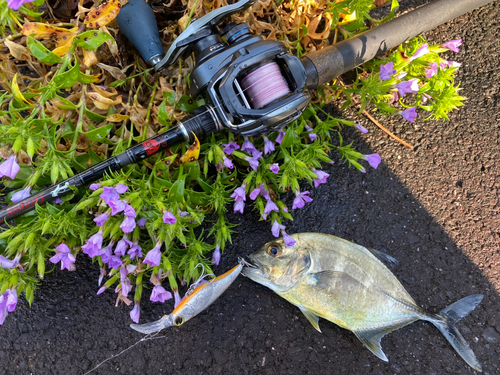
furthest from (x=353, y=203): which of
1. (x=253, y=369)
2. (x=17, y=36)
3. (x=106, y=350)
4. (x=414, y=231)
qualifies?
(x=17, y=36)

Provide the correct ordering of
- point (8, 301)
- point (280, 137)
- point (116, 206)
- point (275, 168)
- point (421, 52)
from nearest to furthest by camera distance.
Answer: point (116, 206), point (8, 301), point (275, 168), point (280, 137), point (421, 52)

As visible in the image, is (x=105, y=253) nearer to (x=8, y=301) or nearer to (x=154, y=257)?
(x=154, y=257)

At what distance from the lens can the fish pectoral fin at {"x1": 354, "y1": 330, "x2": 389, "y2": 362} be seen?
1.63 m

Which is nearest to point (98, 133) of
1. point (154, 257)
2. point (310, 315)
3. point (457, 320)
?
point (154, 257)

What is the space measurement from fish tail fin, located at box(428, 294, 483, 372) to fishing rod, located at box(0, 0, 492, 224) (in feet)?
3.85

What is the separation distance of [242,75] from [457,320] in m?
1.48

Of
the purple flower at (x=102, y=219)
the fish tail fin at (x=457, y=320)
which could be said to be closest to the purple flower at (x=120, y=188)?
the purple flower at (x=102, y=219)

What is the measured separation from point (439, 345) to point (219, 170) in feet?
4.36

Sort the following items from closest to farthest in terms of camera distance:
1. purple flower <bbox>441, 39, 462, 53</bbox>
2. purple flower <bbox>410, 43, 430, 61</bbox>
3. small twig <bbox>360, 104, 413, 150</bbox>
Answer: purple flower <bbox>410, 43, 430, 61</bbox>
purple flower <bbox>441, 39, 462, 53</bbox>
small twig <bbox>360, 104, 413, 150</bbox>

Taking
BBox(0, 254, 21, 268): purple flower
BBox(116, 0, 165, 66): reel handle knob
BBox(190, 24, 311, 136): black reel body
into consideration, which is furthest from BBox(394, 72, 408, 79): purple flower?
BBox(0, 254, 21, 268): purple flower

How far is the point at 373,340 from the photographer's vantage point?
1.63 meters

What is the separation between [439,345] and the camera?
1740 millimetres

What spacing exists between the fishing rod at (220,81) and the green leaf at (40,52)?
0.31 m

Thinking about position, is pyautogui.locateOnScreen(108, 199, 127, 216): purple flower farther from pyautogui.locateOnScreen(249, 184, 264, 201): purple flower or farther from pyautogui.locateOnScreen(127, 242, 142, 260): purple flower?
pyautogui.locateOnScreen(249, 184, 264, 201): purple flower
